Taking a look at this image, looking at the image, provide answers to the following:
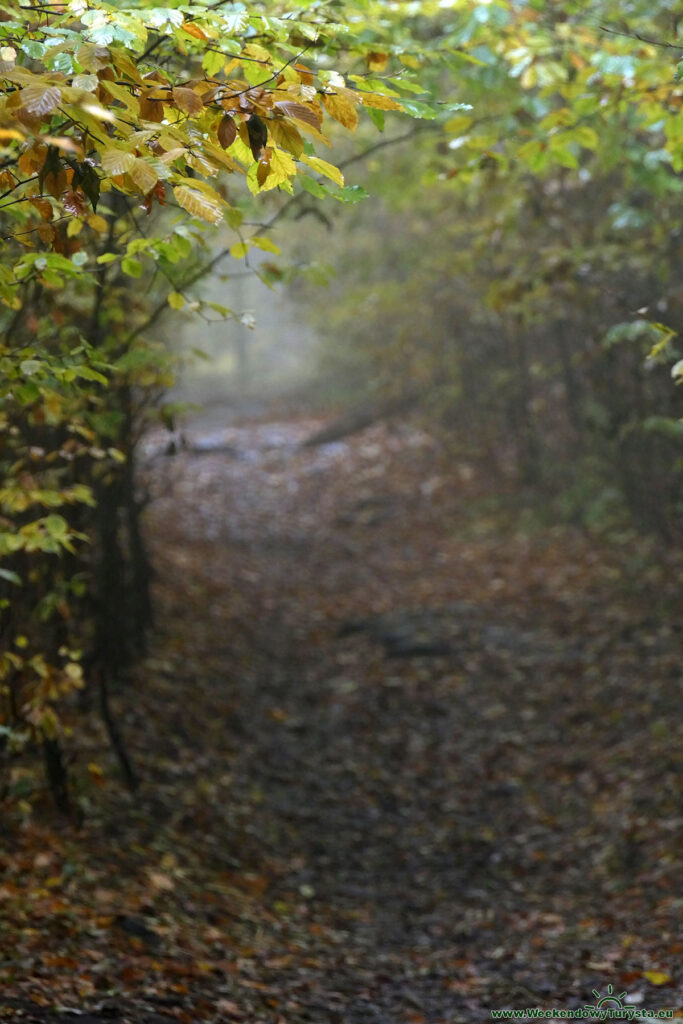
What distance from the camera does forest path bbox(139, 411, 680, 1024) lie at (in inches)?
190

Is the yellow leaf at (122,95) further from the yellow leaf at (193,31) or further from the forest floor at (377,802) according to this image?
the forest floor at (377,802)

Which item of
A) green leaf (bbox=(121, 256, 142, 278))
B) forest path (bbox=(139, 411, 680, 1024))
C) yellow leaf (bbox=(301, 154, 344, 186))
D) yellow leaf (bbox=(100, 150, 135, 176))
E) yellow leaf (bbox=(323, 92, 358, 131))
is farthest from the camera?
forest path (bbox=(139, 411, 680, 1024))

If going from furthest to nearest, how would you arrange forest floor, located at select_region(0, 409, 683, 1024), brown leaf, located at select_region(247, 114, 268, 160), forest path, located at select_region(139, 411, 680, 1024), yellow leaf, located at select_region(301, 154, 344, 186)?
forest path, located at select_region(139, 411, 680, 1024) < forest floor, located at select_region(0, 409, 683, 1024) < yellow leaf, located at select_region(301, 154, 344, 186) < brown leaf, located at select_region(247, 114, 268, 160)

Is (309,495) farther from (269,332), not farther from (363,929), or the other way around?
(269,332)

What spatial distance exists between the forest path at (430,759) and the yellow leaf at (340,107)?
3.62 m

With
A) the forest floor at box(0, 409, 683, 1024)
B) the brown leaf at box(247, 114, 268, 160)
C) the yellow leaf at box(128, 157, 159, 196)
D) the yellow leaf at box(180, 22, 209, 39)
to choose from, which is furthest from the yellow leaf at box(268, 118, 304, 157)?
the forest floor at box(0, 409, 683, 1024)

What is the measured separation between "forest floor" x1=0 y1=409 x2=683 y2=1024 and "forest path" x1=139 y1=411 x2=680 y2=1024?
2 centimetres

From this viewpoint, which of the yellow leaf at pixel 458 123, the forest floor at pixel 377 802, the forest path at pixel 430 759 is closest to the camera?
the forest floor at pixel 377 802

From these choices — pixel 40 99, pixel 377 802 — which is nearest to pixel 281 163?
pixel 40 99

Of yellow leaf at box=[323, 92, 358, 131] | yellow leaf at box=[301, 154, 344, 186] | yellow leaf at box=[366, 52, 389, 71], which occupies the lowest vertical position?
yellow leaf at box=[301, 154, 344, 186]

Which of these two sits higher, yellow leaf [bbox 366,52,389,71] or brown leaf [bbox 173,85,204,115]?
yellow leaf [bbox 366,52,389,71]

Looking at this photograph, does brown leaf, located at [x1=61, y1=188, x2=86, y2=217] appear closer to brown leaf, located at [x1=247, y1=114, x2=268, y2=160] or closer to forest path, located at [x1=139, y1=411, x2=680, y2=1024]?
brown leaf, located at [x1=247, y1=114, x2=268, y2=160]

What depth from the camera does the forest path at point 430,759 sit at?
4.82m

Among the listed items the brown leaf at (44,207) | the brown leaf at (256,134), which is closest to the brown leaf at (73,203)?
the brown leaf at (44,207)
